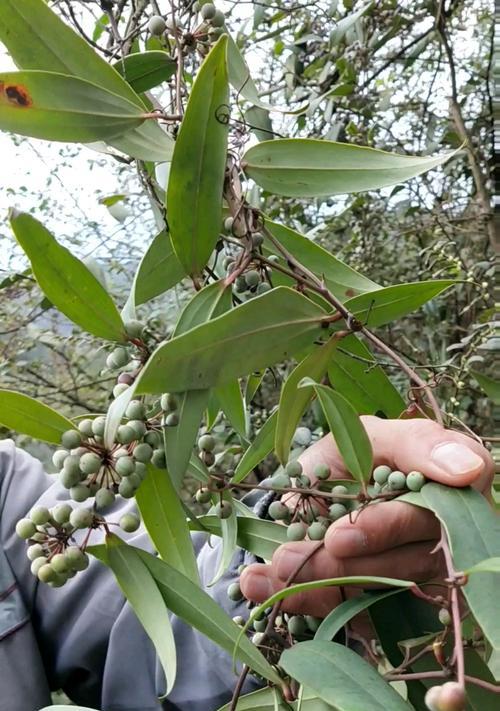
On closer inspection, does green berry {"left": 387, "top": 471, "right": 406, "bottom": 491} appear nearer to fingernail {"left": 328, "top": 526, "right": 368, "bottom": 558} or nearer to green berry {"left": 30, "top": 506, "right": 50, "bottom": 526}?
fingernail {"left": 328, "top": 526, "right": 368, "bottom": 558}

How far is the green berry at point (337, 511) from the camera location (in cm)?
46

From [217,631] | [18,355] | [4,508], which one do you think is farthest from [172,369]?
[18,355]

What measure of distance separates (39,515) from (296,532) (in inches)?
6.5

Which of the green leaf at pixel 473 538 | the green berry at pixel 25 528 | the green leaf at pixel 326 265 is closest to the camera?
the green leaf at pixel 473 538

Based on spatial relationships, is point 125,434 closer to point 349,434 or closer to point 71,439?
point 71,439

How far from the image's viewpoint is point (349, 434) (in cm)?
43

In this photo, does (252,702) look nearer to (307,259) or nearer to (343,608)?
(343,608)

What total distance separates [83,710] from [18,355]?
5.33 ft

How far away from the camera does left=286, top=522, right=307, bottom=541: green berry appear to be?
1.51 feet

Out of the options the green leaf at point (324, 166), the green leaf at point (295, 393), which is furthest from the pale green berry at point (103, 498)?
the green leaf at point (324, 166)

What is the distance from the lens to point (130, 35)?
1.65ft

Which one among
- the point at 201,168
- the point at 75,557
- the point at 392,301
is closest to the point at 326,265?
the point at 392,301

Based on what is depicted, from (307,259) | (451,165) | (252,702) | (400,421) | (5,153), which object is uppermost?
(5,153)

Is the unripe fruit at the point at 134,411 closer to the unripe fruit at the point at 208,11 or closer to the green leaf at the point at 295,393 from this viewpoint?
the green leaf at the point at 295,393
